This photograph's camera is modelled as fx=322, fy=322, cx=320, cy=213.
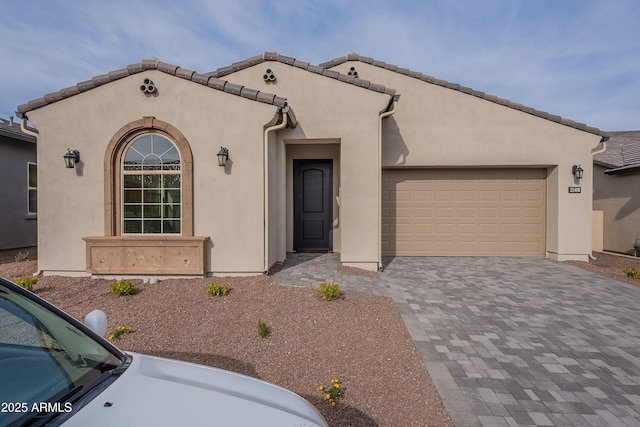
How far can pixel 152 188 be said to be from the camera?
6.37 meters

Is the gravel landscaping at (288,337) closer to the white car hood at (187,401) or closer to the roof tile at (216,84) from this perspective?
the white car hood at (187,401)

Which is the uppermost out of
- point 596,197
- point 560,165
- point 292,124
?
point 292,124

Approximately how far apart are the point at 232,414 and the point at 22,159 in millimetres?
13785

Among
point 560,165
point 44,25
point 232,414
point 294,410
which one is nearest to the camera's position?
point 232,414

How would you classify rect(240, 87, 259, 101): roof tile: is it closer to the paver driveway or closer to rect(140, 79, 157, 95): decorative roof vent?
rect(140, 79, 157, 95): decorative roof vent

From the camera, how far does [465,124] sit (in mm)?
8562

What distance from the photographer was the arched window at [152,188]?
20.8ft

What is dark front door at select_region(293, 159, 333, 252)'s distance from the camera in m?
8.72

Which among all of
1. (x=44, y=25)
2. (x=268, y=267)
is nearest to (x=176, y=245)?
(x=268, y=267)

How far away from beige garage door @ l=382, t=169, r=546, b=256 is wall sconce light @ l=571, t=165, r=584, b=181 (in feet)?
2.14

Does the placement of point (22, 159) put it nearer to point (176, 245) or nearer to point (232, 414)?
point (176, 245)

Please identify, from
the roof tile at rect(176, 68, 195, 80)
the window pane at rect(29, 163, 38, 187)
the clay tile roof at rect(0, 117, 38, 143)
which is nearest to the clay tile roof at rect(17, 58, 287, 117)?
the roof tile at rect(176, 68, 195, 80)

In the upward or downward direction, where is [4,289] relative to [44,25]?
downward

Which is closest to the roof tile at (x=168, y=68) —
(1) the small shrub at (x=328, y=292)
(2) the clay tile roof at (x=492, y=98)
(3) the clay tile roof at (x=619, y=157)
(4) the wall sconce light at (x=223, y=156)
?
(4) the wall sconce light at (x=223, y=156)
